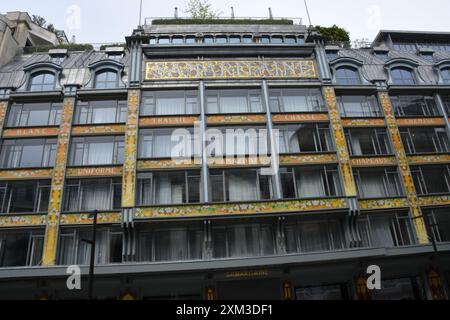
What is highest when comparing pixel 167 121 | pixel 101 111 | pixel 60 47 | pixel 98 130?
pixel 60 47

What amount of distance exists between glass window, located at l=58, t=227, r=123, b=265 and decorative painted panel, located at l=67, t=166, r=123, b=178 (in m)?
3.58

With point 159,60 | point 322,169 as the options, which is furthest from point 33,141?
point 322,169

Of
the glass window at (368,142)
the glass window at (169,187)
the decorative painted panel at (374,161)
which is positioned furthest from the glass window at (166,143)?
the glass window at (368,142)

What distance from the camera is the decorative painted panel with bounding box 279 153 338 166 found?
24891mm

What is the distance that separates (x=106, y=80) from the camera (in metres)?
28.2

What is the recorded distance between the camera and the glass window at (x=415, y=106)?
2908 centimetres

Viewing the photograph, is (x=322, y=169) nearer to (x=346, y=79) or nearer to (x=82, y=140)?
(x=346, y=79)

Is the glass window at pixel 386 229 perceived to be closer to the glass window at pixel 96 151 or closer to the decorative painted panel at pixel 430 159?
the decorative painted panel at pixel 430 159

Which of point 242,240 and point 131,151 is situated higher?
point 131,151

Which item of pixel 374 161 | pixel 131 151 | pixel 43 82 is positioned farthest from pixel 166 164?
pixel 374 161

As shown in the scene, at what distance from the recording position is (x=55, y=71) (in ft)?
92.4

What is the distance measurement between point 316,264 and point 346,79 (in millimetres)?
15609

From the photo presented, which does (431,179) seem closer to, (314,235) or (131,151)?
(314,235)

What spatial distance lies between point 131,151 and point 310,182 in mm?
12214
